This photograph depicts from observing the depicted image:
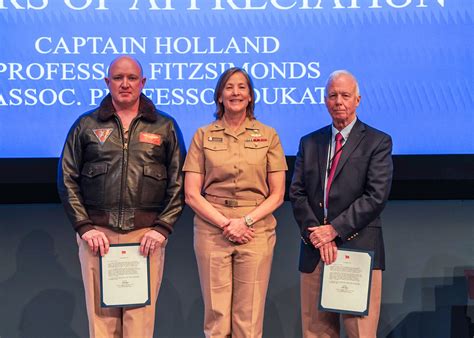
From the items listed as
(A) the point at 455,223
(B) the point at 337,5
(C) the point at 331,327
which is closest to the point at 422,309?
(A) the point at 455,223

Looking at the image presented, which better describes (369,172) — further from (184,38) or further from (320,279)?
(184,38)

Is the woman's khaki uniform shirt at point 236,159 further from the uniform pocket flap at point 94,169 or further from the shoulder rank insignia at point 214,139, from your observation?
the uniform pocket flap at point 94,169

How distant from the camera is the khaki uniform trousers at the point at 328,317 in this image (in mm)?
2967

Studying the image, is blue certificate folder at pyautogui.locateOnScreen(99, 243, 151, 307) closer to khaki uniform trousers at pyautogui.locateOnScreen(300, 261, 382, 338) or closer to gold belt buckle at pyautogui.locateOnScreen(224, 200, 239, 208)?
gold belt buckle at pyautogui.locateOnScreen(224, 200, 239, 208)

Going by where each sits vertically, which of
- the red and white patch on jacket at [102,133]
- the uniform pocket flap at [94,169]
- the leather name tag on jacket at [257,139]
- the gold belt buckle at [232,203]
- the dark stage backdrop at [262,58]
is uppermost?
the dark stage backdrop at [262,58]

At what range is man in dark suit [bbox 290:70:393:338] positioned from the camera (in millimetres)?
2910

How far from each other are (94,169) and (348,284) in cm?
123

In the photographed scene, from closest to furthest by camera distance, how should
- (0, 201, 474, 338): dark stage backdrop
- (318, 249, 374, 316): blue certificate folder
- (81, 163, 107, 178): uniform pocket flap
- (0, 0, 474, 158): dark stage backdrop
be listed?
(318, 249, 374, 316): blue certificate folder, (81, 163, 107, 178): uniform pocket flap, (0, 0, 474, 158): dark stage backdrop, (0, 201, 474, 338): dark stage backdrop

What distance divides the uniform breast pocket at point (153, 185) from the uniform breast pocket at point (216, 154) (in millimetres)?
219

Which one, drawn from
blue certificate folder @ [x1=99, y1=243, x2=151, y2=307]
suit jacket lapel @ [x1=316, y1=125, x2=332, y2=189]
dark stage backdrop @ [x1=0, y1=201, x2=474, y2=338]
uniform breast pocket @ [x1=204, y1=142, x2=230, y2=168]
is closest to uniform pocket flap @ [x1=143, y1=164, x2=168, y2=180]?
uniform breast pocket @ [x1=204, y1=142, x2=230, y2=168]

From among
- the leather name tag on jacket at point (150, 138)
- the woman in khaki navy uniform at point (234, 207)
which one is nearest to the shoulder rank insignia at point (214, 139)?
the woman in khaki navy uniform at point (234, 207)

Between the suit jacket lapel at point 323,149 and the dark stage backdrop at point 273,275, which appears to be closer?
the suit jacket lapel at point 323,149

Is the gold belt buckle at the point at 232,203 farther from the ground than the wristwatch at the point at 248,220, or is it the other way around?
the gold belt buckle at the point at 232,203

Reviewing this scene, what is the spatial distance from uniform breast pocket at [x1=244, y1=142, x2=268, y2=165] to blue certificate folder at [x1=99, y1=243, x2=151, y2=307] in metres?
0.64
